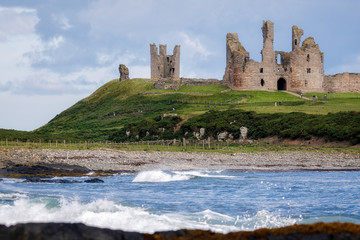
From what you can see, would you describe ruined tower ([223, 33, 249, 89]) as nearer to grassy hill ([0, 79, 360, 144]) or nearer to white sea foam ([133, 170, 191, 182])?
grassy hill ([0, 79, 360, 144])

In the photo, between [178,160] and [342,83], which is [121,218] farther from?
[342,83]

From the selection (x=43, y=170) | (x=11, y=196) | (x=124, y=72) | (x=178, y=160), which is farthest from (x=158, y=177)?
(x=124, y=72)

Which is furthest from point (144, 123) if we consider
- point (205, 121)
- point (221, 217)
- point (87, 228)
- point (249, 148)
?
point (87, 228)

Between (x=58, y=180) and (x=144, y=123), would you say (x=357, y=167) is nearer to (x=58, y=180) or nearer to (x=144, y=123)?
(x=58, y=180)

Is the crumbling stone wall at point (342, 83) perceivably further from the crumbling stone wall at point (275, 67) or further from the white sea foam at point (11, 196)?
the white sea foam at point (11, 196)

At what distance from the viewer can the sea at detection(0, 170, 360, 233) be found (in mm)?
13023

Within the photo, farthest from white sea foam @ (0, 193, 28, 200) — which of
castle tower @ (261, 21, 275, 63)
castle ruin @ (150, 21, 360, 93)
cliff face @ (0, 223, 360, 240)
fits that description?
castle tower @ (261, 21, 275, 63)

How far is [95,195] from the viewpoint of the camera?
63.7ft

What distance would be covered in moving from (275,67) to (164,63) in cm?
2676

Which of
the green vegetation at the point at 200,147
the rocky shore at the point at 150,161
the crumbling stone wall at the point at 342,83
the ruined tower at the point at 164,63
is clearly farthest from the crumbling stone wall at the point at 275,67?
the rocky shore at the point at 150,161

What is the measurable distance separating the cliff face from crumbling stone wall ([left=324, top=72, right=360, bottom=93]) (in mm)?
91872

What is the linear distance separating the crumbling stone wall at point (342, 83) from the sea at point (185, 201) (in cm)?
6874

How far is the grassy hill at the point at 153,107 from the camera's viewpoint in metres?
66.4

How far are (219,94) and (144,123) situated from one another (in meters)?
23.2
